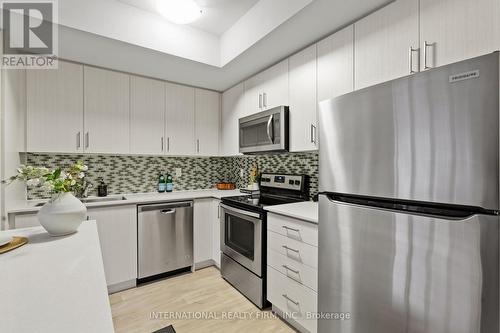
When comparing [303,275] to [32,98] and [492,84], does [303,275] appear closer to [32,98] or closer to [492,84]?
[492,84]

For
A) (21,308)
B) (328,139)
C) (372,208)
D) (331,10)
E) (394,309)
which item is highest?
(331,10)

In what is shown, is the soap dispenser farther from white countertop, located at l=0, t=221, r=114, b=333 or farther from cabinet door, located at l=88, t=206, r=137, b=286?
white countertop, located at l=0, t=221, r=114, b=333

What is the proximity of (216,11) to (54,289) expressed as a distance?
2166 mm

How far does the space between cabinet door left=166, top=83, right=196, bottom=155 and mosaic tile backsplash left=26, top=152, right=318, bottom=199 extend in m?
0.30

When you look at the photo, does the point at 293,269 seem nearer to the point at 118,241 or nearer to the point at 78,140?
the point at 118,241

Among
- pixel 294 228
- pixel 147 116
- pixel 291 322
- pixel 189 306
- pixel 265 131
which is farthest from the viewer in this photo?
pixel 147 116

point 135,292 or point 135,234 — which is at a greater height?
point 135,234

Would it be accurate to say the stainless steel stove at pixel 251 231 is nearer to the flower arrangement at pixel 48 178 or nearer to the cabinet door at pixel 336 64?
the cabinet door at pixel 336 64

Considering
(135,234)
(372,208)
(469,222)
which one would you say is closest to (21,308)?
(372,208)

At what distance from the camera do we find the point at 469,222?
894mm

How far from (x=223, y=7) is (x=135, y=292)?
2.73 meters

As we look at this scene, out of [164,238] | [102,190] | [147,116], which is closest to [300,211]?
[164,238]

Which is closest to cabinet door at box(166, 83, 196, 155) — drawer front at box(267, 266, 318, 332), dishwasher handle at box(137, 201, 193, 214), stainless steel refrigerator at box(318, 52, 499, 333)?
dishwasher handle at box(137, 201, 193, 214)

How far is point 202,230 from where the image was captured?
2854 millimetres
